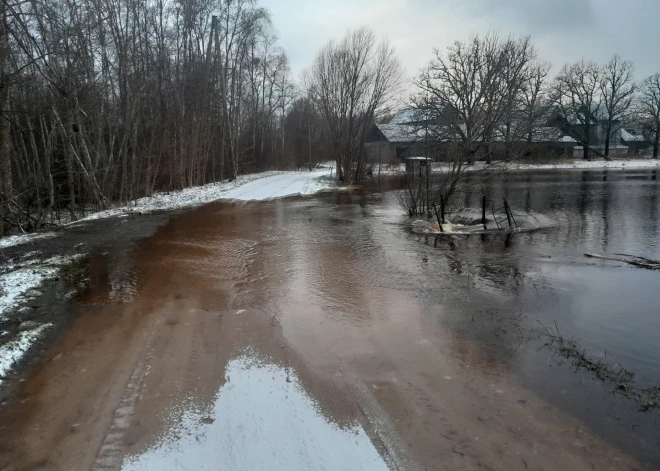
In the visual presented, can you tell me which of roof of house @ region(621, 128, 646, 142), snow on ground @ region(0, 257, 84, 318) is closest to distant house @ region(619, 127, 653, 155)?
roof of house @ region(621, 128, 646, 142)

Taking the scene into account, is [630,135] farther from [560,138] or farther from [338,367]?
[338,367]

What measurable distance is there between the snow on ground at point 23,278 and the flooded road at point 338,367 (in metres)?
0.86

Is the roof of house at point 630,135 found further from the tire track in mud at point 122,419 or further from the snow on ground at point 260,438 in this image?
the tire track in mud at point 122,419

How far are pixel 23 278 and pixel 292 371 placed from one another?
240 inches

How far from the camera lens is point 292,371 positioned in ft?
16.3

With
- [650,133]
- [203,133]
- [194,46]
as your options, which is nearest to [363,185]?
[203,133]

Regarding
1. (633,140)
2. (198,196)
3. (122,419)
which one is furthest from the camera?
(633,140)

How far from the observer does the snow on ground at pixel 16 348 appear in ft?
16.6

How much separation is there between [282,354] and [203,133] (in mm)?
24680

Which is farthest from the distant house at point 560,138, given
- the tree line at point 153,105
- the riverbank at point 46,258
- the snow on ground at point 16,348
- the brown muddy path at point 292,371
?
the snow on ground at point 16,348

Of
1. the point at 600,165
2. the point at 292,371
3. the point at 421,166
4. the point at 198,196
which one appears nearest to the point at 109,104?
the point at 198,196

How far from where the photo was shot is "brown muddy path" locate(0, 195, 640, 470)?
3727 mm

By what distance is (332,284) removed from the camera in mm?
8445

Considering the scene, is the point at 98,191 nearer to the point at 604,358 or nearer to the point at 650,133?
the point at 604,358
